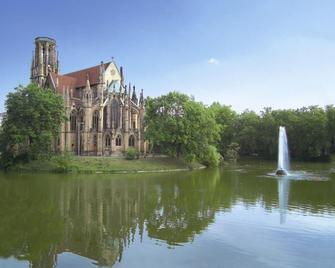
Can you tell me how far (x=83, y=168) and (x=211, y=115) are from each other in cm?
2954

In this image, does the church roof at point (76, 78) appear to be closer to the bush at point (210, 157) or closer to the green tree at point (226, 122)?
the bush at point (210, 157)

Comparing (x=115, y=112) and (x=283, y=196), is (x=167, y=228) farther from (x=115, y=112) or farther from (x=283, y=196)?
(x=115, y=112)

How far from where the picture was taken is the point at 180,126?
247 ft

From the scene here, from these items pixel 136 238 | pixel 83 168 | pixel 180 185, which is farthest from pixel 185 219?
pixel 83 168

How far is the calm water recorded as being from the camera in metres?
18.1

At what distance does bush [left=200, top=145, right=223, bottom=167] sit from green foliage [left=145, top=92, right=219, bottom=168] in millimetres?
586

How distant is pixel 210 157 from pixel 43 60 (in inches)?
1813

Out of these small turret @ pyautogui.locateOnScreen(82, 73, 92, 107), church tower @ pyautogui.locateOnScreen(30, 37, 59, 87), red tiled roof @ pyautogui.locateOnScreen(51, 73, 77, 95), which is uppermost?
church tower @ pyautogui.locateOnScreen(30, 37, 59, 87)

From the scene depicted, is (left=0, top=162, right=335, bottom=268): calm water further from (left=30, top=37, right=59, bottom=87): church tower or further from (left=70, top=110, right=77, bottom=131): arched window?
(left=30, top=37, right=59, bottom=87): church tower

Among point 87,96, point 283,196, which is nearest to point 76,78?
point 87,96

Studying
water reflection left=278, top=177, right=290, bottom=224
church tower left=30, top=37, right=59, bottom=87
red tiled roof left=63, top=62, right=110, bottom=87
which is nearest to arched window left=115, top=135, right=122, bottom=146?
red tiled roof left=63, top=62, right=110, bottom=87

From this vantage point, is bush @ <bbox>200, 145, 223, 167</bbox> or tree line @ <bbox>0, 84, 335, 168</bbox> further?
bush @ <bbox>200, 145, 223, 167</bbox>

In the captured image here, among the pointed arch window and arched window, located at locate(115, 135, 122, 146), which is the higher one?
the pointed arch window

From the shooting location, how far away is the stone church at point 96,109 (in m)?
83.8
